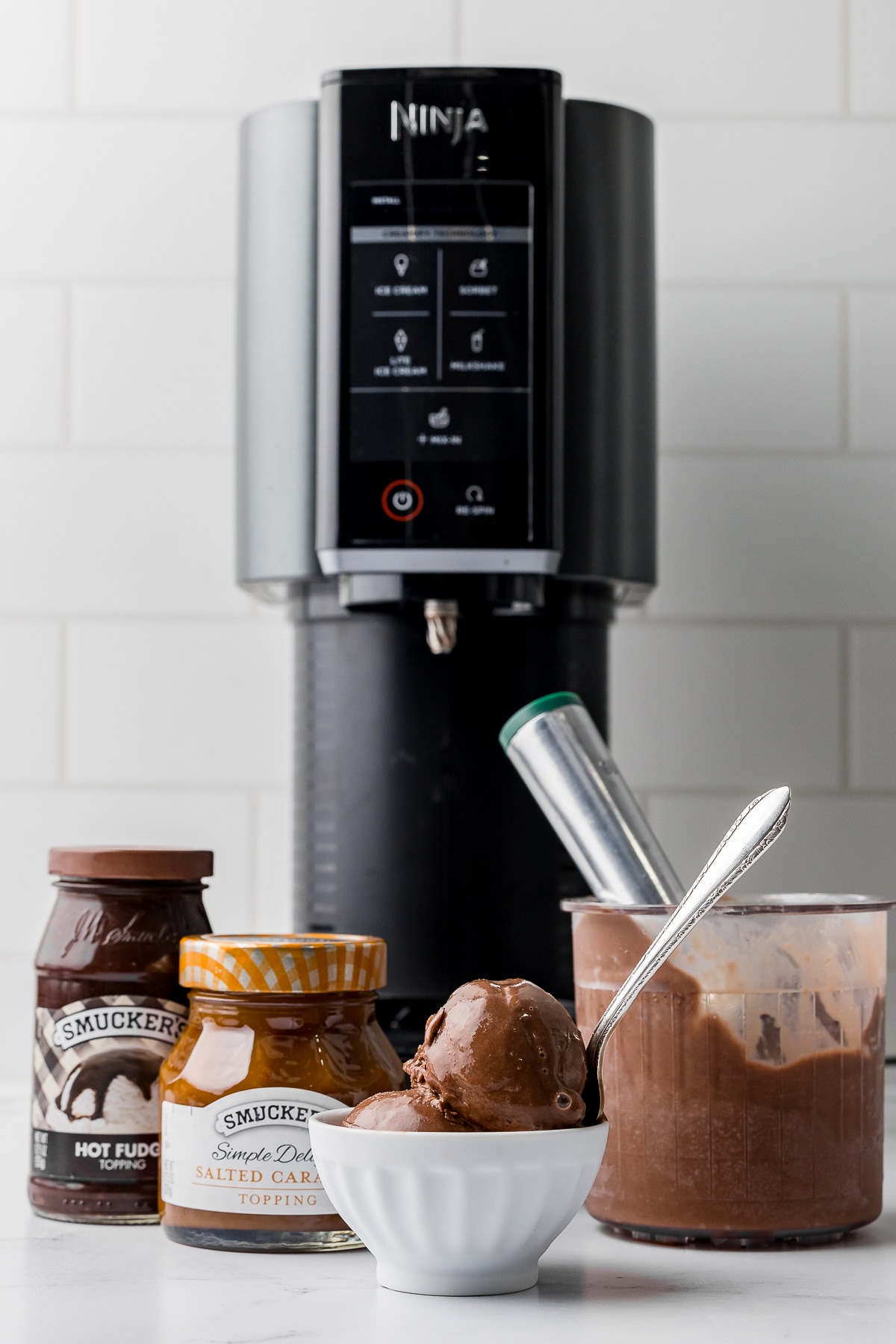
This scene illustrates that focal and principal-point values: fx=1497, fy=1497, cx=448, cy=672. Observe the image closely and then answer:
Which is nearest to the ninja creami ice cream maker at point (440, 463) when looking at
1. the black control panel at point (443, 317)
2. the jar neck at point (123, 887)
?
the black control panel at point (443, 317)

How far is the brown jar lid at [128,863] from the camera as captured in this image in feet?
1.88

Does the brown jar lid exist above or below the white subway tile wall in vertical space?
below

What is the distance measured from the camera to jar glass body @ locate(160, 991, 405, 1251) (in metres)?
0.52

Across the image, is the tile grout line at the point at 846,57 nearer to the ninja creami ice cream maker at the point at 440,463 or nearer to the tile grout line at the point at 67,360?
the ninja creami ice cream maker at the point at 440,463

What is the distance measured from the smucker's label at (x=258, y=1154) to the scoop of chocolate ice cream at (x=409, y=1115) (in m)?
0.04

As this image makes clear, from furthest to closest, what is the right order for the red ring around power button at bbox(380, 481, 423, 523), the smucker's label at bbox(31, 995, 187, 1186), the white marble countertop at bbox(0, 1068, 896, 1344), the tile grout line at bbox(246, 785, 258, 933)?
the tile grout line at bbox(246, 785, 258, 933) → the red ring around power button at bbox(380, 481, 423, 523) → the smucker's label at bbox(31, 995, 187, 1186) → the white marble countertop at bbox(0, 1068, 896, 1344)

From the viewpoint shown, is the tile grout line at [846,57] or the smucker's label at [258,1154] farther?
the tile grout line at [846,57]

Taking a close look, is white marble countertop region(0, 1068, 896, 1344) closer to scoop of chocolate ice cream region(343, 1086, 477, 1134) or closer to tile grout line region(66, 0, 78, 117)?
scoop of chocolate ice cream region(343, 1086, 477, 1134)

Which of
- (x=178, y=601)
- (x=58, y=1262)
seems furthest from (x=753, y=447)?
(x=58, y=1262)

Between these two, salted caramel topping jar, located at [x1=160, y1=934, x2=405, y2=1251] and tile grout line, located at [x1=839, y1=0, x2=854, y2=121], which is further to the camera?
tile grout line, located at [x1=839, y1=0, x2=854, y2=121]

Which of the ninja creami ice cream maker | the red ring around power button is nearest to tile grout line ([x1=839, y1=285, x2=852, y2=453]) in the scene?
the ninja creami ice cream maker

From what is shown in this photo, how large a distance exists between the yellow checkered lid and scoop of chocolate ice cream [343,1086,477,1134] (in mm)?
56

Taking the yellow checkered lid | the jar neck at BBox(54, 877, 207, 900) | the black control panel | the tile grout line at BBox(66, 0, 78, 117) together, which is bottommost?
the yellow checkered lid

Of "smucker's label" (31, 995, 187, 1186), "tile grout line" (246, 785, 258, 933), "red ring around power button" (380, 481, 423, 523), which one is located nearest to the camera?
"smucker's label" (31, 995, 187, 1186)
